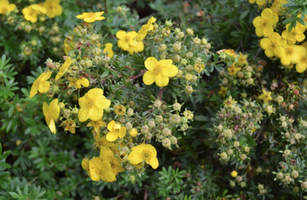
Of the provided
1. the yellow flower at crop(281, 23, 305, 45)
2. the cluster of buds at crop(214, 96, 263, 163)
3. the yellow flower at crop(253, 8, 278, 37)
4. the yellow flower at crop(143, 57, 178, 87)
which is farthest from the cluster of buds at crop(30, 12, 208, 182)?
the yellow flower at crop(281, 23, 305, 45)

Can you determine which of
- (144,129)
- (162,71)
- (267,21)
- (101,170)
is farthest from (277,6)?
(101,170)

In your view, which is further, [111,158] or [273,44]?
[273,44]

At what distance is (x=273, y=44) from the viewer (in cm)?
231

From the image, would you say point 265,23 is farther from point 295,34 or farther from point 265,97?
point 265,97

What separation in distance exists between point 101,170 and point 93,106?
1.47ft

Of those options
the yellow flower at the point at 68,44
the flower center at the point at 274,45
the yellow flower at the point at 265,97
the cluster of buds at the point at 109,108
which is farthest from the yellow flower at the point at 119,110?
the flower center at the point at 274,45

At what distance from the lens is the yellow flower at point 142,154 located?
179 cm

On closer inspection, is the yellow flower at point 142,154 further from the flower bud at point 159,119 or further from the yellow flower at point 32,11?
the yellow flower at point 32,11

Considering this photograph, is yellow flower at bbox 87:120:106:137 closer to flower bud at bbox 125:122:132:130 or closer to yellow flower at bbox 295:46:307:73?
flower bud at bbox 125:122:132:130

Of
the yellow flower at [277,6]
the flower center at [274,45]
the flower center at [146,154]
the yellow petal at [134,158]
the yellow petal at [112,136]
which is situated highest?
the yellow flower at [277,6]

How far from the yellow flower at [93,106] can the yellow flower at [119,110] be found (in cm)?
7

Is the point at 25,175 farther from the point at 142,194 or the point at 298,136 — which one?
the point at 298,136

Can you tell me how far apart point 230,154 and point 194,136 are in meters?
0.65

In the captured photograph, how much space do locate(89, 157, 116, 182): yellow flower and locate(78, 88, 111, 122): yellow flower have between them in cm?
32
